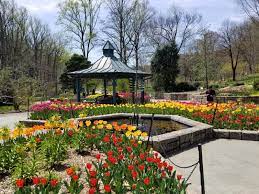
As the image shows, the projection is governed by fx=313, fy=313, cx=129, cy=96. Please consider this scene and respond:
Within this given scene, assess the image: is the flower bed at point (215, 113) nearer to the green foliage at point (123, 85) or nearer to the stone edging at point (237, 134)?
the stone edging at point (237, 134)

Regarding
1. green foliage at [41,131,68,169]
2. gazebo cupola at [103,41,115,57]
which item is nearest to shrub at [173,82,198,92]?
gazebo cupola at [103,41,115,57]

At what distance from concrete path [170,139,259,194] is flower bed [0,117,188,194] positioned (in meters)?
0.59

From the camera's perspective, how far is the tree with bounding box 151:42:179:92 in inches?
1326

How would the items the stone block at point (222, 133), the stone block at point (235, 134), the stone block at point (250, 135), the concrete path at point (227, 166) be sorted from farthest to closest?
the stone block at point (222, 133), the stone block at point (235, 134), the stone block at point (250, 135), the concrete path at point (227, 166)

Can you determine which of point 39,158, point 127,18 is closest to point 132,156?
point 39,158

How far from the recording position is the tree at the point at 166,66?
33688 mm

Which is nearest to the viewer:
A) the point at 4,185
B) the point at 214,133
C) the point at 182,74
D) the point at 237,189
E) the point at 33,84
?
the point at 4,185

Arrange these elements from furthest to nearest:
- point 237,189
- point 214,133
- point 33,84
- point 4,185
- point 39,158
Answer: point 33,84, point 214,133, point 237,189, point 39,158, point 4,185

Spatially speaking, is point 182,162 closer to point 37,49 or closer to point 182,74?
point 182,74

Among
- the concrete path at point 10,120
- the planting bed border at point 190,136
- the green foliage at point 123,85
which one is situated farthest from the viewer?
the green foliage at point 123,85

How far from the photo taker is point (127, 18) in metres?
41.0

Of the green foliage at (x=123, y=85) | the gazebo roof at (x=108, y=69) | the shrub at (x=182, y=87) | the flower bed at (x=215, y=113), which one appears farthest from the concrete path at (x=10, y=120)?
the shrub at (x=182, y=87)

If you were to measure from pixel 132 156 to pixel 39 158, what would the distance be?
1.31m

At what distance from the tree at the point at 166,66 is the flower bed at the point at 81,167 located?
2819 centimetres
